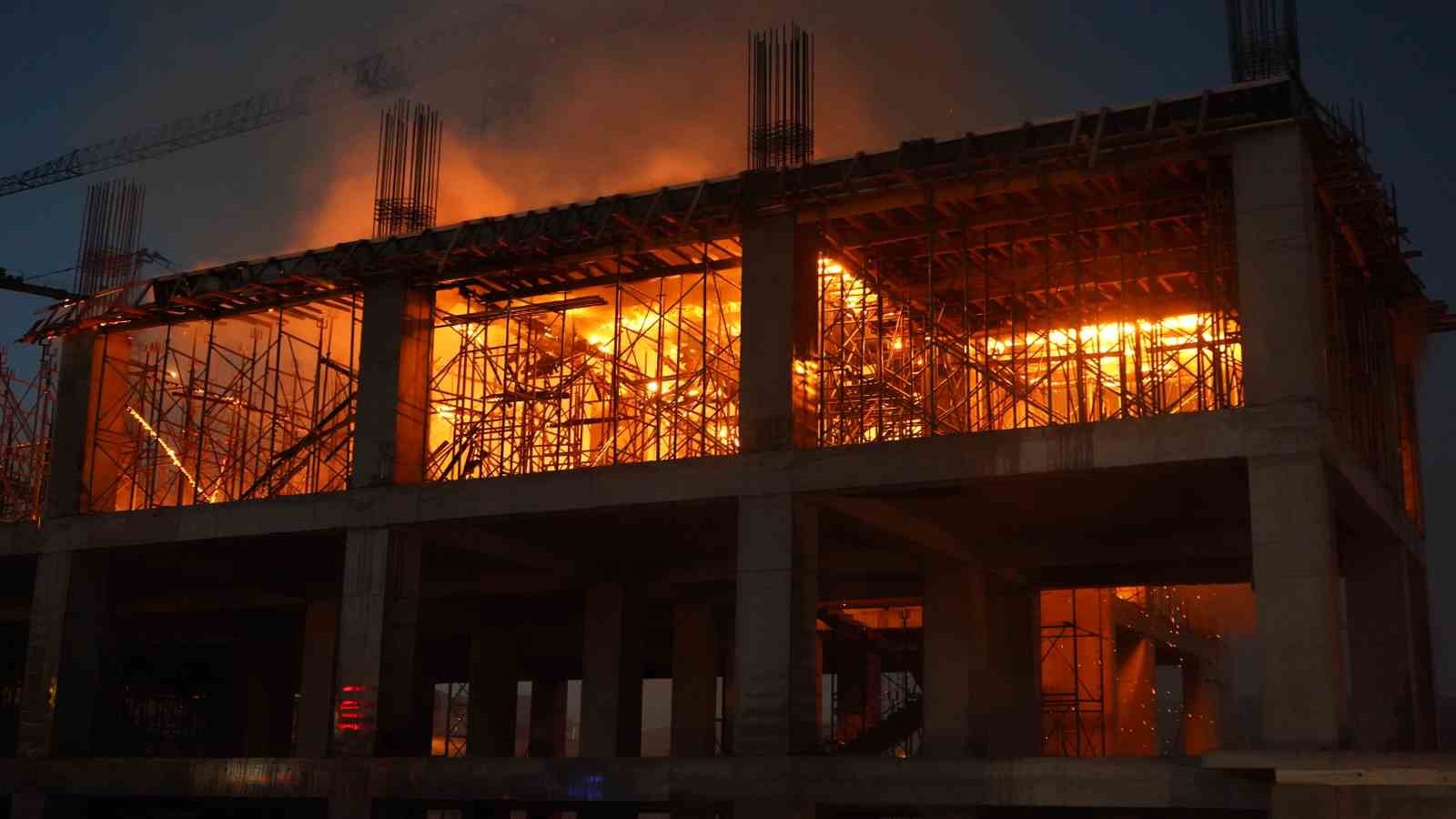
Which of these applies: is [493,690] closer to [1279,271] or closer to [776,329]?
[776,329]

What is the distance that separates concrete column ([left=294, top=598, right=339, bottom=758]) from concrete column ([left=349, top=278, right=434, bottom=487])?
7.94 meters

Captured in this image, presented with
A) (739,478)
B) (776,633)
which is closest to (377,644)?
(739,478)

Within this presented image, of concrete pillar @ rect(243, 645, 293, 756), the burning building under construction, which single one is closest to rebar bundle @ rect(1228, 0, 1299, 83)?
the burning building under construction

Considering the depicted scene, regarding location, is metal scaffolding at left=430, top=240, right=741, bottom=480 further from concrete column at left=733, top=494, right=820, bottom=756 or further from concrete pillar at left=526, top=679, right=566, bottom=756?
concrete pillar at left=526, top=679, right=566, bottom=756

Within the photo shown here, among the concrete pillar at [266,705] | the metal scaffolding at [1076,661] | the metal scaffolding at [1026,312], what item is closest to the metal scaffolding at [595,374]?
the metal scaffolding at [1026,312]

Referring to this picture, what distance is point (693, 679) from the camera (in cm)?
4238

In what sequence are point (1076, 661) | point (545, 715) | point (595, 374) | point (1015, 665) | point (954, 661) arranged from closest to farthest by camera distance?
point (954, 661) < point (1015, 665) < point (595, 374) < point (1076, 661) < point (545, 715)

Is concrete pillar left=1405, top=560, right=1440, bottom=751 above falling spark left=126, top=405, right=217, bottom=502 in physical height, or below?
below

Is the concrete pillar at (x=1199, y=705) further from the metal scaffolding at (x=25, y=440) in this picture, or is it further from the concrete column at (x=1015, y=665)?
the metal scaffolding at (x=25, y=440)

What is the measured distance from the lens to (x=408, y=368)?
3494 centimetres

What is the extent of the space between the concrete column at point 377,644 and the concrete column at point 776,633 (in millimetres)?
7834

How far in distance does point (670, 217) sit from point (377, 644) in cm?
1036

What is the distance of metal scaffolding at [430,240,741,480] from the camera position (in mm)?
35312

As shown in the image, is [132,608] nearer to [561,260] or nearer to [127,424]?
[127,424]
